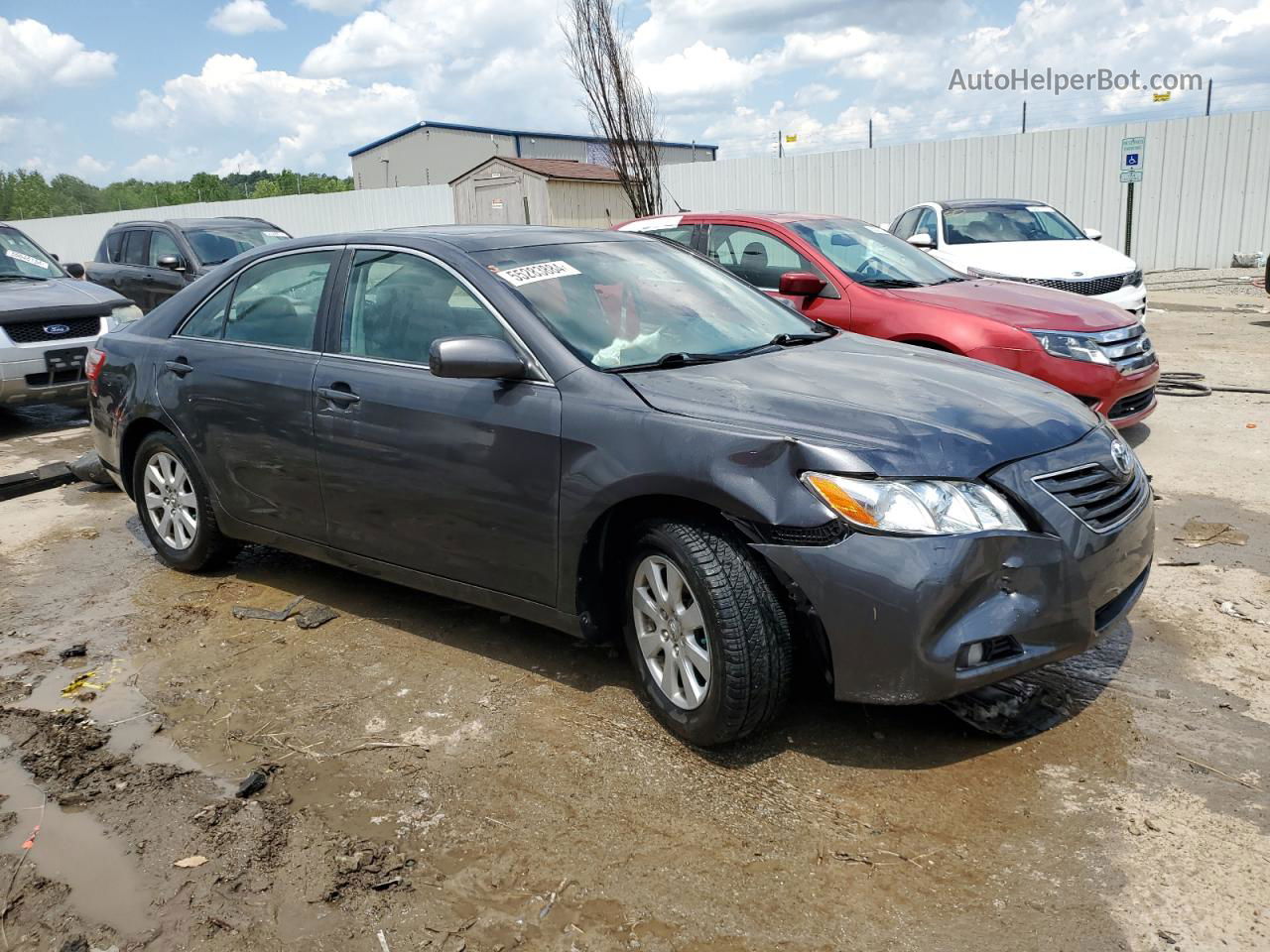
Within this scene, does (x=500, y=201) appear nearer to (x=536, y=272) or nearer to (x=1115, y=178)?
(x=1115, y=178)

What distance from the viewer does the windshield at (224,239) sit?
11992 millimetres

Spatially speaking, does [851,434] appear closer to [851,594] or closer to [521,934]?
[851,594]

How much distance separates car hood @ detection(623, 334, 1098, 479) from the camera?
3135 mm

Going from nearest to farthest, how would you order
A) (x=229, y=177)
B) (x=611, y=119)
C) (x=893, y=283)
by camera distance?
(x=893, y=283) < (x=611, y=119) < (x=229, y=177)

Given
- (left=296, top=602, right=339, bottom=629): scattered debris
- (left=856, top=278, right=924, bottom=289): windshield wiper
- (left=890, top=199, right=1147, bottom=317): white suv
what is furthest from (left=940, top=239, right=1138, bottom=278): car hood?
(left=296, top=602, right=339, bottom=629): scattered debris

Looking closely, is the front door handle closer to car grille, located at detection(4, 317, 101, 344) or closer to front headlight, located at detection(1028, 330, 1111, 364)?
front headlight, located at detection(1028, 330, 1111, 364)

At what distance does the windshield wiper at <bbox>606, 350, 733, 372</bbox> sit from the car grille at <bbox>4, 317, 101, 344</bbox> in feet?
23.3

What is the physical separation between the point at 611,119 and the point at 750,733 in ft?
54.0

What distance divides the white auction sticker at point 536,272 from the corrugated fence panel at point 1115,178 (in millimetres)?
16978

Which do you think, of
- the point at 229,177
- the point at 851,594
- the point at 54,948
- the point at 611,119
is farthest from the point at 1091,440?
the point at 229,177

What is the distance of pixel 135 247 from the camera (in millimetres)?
12789

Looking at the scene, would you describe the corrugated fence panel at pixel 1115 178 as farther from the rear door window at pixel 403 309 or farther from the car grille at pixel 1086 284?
the rear door window at pixel 403 309

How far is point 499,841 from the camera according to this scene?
3.00m

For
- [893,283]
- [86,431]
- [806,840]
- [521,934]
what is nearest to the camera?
[521,934]
